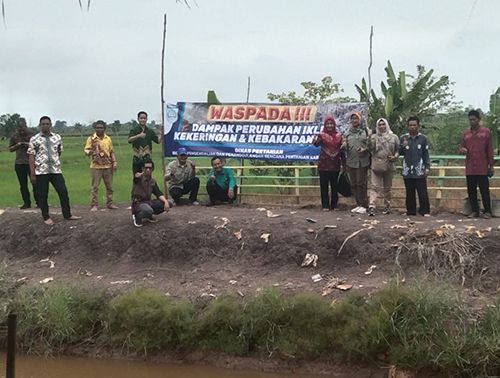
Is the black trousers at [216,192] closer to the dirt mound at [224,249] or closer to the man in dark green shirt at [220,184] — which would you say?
the man in dark green shirt at [220,184]

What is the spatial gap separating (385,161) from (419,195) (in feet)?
2.22

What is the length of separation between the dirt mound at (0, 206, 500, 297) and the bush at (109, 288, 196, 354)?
55cm

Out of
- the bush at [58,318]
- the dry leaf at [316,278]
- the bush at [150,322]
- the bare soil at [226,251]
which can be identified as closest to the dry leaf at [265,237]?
the bare soil at [226,251]

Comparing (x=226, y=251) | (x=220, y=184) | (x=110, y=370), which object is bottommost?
(x=110, y=370)

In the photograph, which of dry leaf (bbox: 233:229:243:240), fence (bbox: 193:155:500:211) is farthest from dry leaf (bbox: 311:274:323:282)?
fence (bbox: 193:155:500:211)

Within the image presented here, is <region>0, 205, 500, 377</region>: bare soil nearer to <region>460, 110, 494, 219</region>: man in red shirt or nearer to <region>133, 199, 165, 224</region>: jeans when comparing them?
<region>133, 199, 165, 224</region>: jeans

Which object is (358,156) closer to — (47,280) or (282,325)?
(282,325)

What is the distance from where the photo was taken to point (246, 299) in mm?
7102

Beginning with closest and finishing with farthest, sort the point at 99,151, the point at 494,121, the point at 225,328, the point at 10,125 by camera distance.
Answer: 1. the point at 225,328
2. the point at 99,151
3. the point at 494,121
4. the point at 10,125

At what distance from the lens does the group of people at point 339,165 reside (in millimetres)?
8766

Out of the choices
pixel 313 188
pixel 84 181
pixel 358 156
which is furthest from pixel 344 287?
pixel 84 181

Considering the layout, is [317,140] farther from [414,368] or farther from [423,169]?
[414,368]

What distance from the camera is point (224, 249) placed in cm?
841

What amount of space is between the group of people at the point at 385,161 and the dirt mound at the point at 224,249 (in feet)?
1.24
